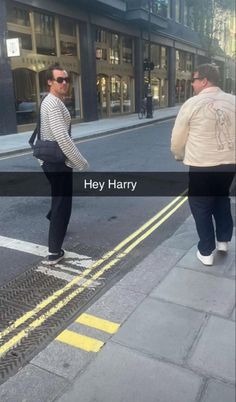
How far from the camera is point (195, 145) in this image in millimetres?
3693

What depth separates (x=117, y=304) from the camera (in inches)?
134

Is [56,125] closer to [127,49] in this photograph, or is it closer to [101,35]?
[101,35]

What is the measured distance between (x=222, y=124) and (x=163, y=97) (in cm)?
3267

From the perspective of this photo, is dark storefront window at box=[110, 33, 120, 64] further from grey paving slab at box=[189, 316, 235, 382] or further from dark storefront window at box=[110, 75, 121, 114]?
grey paving slab at box=[189, 316, 235, 382]

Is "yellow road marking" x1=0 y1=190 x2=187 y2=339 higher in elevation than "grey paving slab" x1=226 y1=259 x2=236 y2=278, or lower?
lower

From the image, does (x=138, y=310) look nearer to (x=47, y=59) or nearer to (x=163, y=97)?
(x=47, y=59)

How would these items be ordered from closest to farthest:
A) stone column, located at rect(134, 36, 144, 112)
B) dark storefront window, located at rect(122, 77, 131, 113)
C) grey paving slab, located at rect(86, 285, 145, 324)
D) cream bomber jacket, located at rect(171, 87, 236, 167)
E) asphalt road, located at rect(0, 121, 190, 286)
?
grey paving slab, located at rect(86, 285, 145, 324)
cream bomber jacket, located at rect(171, 87, 236, 167)
asphalt road, located at rect(0, 121, 190, 286)
dark storefront window, located at rect(122, 77, 131, 113)
stone column, located at rect(134, 36, 144, 112)

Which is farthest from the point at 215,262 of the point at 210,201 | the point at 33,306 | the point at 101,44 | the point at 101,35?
the point at 101,35

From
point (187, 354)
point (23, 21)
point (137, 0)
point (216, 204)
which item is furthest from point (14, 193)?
point (137, 0)

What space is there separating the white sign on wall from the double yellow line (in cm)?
1134

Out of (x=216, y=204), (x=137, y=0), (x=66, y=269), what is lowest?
(x=66, y=269)

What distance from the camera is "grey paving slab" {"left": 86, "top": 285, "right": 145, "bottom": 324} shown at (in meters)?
3.24

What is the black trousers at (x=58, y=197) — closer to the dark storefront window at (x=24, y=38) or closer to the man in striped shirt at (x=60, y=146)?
the man in striped shirt at (x=60, y=146)

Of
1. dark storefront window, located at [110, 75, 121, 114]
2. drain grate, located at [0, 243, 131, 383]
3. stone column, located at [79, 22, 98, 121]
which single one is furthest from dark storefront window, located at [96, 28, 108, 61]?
drain grate, located at [0, 243, 131, 383]
